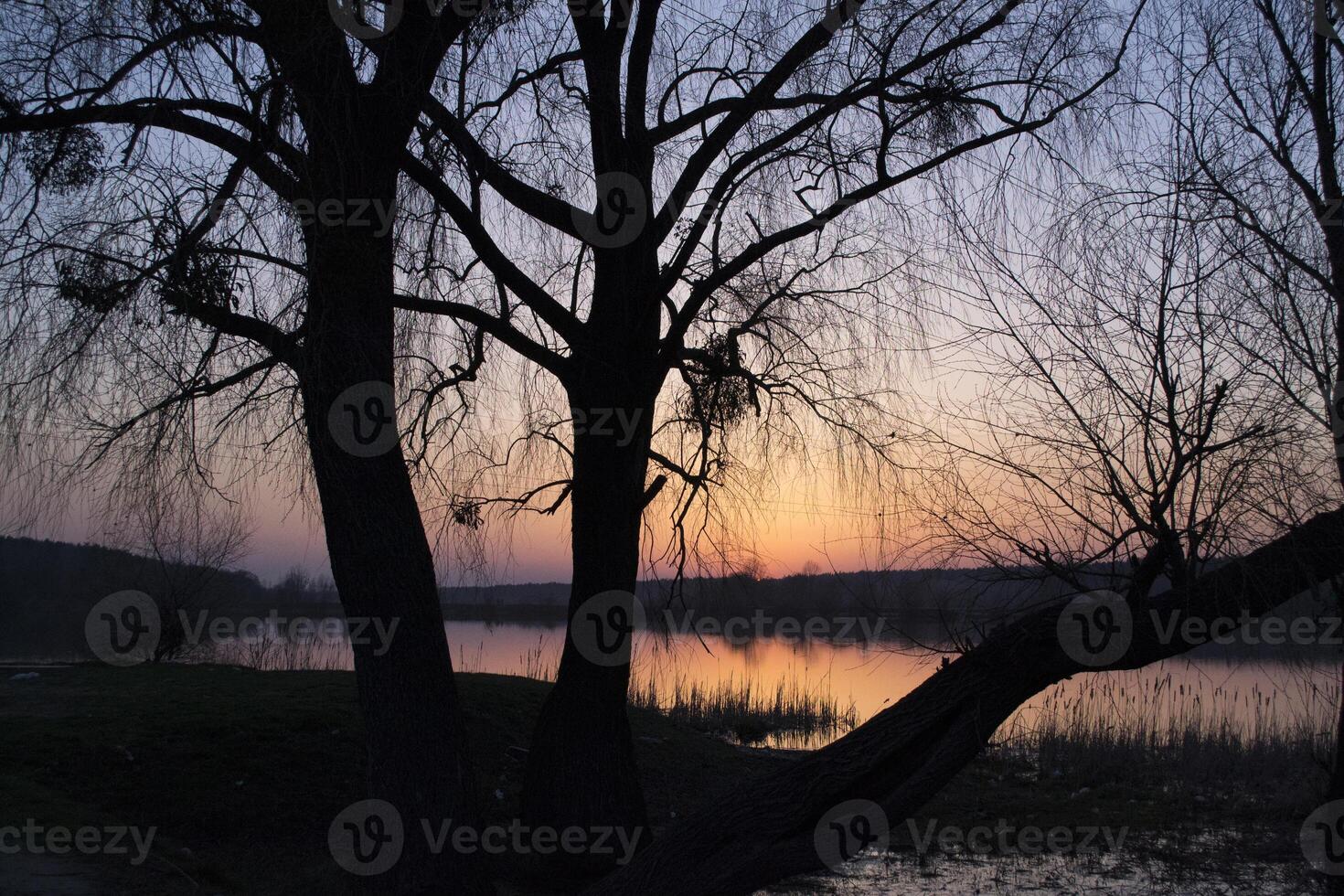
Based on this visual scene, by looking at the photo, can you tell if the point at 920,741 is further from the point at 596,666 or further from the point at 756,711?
the point at 756,711

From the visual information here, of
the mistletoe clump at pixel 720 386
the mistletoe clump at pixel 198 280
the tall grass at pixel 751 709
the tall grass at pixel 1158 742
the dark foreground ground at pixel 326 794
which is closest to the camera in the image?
the mistletoe clump at pixel 198 280

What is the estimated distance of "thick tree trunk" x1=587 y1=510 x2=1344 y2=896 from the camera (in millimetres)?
4027

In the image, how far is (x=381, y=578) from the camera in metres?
5.12

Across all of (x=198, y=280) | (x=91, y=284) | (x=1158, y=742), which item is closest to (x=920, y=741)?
(x=198, y=280)

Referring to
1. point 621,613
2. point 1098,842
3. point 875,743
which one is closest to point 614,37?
point 621,613

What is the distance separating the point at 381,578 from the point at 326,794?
2.86 metres

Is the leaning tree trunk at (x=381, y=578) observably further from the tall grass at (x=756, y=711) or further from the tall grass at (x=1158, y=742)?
the tall grass at (x=756, y=711)

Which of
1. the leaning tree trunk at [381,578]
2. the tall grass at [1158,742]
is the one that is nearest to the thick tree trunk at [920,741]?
the leaning tree trunk at [381,578]

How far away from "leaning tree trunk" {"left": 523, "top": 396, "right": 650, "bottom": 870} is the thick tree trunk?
6.39 ft

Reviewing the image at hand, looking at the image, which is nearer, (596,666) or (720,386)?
(596,666)

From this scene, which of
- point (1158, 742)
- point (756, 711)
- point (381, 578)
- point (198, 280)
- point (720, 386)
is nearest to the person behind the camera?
point (198, 280)

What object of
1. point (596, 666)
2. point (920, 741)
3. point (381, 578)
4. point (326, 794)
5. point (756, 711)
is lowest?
point (756, 711)

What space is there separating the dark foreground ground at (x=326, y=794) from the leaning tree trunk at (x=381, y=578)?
1106mm

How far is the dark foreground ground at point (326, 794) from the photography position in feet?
19.9
